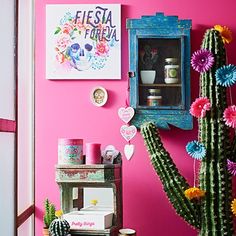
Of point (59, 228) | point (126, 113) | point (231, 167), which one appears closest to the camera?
point (59, 228)

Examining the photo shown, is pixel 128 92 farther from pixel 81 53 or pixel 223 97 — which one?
pixel 223 97

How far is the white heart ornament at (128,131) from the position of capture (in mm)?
3047

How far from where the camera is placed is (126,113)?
304 cm

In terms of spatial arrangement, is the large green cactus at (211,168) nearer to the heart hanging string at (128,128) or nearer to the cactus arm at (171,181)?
the cactus arm at (171,181)

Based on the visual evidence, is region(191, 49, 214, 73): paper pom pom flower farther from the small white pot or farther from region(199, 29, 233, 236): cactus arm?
the small white pot

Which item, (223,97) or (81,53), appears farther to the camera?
(81,53)

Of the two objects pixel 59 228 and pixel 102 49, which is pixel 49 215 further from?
pixel 102 49

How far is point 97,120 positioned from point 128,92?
0.26 m

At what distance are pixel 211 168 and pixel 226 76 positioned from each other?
19.3 inches

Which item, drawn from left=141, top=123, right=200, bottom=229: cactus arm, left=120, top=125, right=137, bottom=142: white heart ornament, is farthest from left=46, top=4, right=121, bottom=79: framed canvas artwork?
left=141, top=123, right=200, bottom=229: cactus arm

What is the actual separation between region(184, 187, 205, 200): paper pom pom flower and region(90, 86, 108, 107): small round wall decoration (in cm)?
81

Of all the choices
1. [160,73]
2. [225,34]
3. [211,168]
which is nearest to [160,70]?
[160,73]

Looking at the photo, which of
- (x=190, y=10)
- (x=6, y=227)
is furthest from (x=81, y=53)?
(x=6, y=227)

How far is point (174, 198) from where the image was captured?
2.71 m
